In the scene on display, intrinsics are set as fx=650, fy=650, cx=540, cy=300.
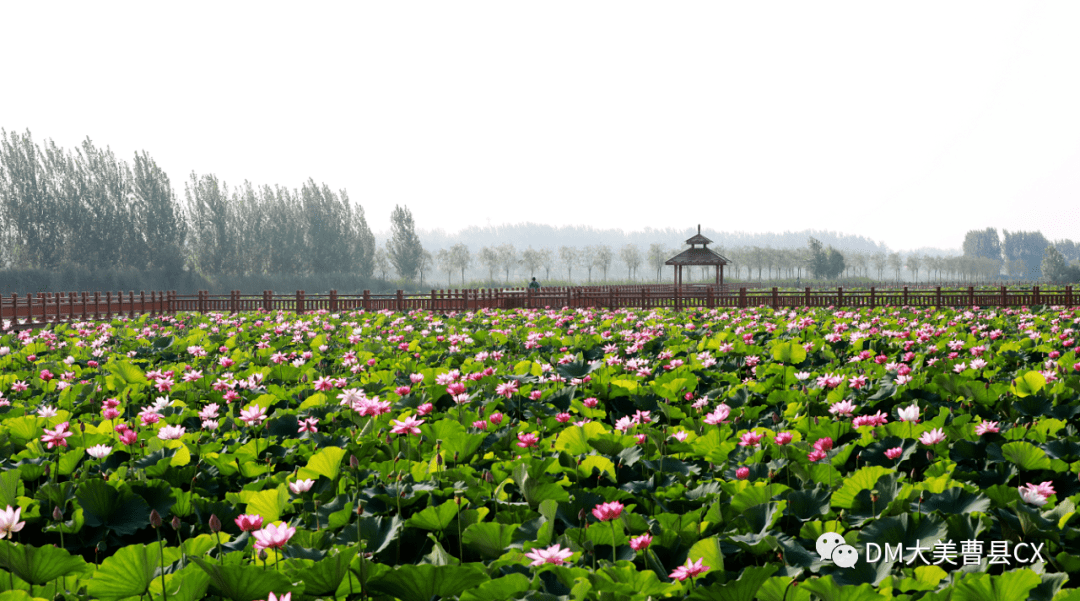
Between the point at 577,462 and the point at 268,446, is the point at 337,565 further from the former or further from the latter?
the point at 268,446

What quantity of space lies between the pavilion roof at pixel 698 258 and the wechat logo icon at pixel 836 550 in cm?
3212

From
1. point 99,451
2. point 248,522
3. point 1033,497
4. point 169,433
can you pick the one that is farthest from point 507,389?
point 1033,497

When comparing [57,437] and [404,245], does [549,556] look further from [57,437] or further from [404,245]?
[404,245]

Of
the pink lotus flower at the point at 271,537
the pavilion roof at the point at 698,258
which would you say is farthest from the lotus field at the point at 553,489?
the pavilion roof at the point at 698,258

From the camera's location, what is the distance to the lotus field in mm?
1604

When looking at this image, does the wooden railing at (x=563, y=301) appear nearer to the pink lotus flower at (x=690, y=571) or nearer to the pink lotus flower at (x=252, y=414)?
the pink lotus flower at (x=252, y=414)

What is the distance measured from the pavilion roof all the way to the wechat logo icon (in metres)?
32.1

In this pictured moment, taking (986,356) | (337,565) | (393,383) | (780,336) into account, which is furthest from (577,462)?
(780,336)

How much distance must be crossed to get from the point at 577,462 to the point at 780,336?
16.9ft

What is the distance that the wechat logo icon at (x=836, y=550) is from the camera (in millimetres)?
1802

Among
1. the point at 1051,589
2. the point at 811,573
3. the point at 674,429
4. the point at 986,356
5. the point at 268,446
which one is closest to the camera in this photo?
the point at 1051,589

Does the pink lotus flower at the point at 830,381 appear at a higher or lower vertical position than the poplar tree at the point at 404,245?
lower

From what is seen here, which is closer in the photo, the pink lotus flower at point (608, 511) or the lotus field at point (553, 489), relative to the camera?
the lotus field at point (553, 489)

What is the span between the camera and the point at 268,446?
→ 3.00 m
